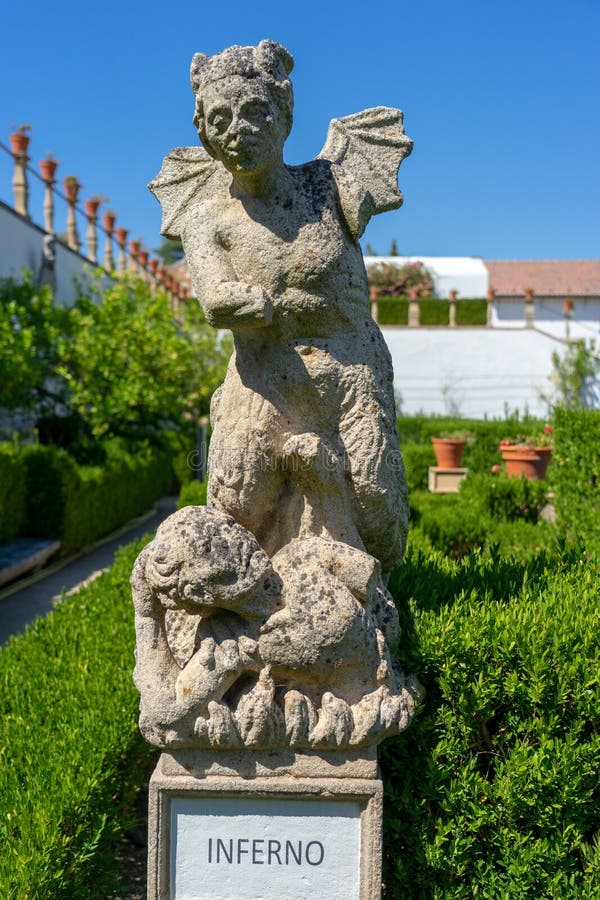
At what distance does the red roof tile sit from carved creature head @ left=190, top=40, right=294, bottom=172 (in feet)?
108

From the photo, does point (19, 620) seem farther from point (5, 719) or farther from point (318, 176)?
point (318, 176)

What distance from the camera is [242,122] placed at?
7.75 ft

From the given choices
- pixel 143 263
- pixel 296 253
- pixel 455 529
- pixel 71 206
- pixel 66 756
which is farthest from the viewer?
pixel 143 263

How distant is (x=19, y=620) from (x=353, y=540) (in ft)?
19.1

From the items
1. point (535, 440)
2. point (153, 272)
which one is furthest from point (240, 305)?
point (153, 272)

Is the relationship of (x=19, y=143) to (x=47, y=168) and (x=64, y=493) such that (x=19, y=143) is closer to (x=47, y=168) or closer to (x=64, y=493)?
(x=47, y=168)

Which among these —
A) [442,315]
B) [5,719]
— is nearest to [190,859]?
[5,719]

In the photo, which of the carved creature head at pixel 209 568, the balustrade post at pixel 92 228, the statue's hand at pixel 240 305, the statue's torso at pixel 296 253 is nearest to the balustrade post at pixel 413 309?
the balustrade post at pixel 92 228

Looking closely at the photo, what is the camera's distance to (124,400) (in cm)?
1265

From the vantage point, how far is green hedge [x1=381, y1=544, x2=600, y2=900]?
2602mm

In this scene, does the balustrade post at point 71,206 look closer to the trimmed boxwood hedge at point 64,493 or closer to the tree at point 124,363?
the tree at point 124,363

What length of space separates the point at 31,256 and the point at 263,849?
44.3 feet

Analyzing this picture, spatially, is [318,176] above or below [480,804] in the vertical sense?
above

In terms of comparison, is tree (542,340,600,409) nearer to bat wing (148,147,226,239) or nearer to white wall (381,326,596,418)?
white wall (381,326,596,418)
